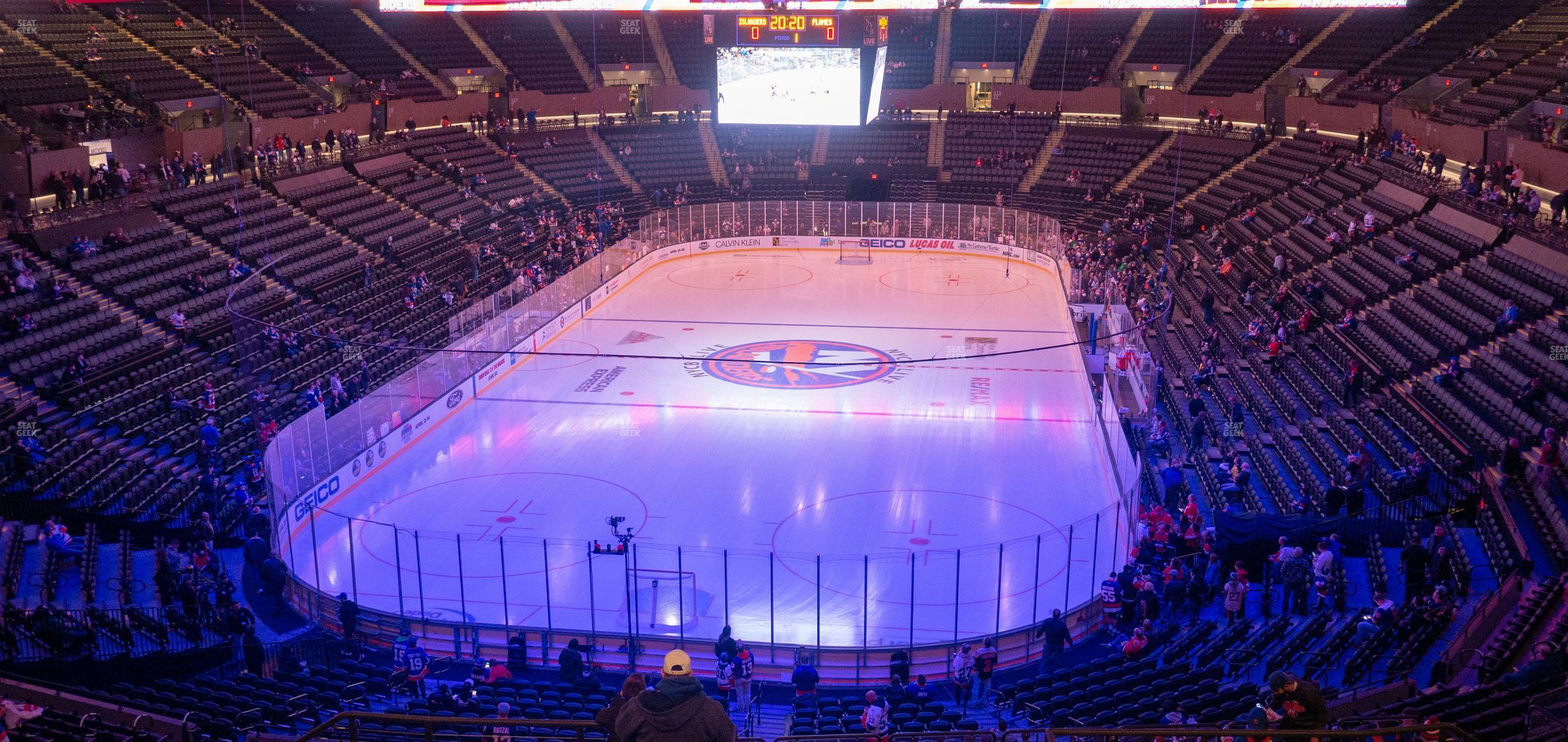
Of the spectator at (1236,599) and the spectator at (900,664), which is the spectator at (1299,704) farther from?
the spectator at (1236,599)

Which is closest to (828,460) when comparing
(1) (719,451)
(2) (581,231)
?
(1) (719,451)

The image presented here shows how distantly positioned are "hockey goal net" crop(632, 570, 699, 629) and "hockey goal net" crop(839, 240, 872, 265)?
27.1m

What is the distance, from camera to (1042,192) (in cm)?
4750

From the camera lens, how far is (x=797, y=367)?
Result: 2875 cm

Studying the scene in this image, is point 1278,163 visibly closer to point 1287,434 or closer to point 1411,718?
point 1287,434

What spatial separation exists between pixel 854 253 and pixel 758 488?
2417cm

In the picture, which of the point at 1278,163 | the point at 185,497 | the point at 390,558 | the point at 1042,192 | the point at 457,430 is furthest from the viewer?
the point at 1042,192

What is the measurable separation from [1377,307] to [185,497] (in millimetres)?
23962

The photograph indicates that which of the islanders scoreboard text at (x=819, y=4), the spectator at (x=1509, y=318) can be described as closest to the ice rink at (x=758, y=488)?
the spectator at (x=1509, y=318)

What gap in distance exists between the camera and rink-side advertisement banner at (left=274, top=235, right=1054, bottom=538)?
67.2 feet

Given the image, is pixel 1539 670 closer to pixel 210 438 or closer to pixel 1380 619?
pixel 1380 619

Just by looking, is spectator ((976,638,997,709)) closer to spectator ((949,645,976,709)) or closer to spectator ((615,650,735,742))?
spectator ((949,645,976,709))

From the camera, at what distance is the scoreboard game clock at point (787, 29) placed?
3553 centimetres

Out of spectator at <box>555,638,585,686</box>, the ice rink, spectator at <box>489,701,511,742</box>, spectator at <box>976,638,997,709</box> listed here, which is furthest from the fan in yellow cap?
spectator at <box>976,638,997,709</box>
